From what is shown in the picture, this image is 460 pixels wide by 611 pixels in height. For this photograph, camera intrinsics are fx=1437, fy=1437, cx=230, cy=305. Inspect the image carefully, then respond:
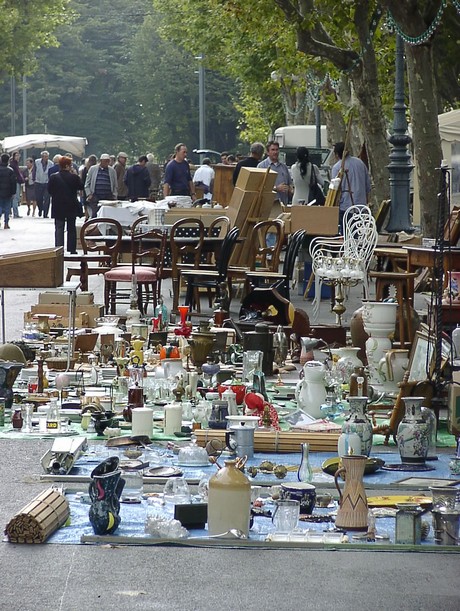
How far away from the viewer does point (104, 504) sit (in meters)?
7.05

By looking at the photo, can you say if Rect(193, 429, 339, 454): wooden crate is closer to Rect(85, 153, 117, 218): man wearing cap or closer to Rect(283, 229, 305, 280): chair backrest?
Rect(283, 229, 305, 280): chair backrest

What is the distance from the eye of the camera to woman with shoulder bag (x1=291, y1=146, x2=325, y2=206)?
832 inches

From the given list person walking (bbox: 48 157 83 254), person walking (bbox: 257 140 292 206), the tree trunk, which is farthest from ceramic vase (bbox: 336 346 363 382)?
person walking (bbox: 48 157 83 254)

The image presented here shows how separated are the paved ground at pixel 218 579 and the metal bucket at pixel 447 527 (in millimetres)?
201

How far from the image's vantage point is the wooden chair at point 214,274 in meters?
16.1

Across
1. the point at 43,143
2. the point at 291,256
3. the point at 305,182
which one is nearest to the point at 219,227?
the point at 305,182

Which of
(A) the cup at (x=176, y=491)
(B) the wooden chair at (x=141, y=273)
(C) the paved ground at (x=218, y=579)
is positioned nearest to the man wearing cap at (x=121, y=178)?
(B) the wooden chair at (x=141, y=273)

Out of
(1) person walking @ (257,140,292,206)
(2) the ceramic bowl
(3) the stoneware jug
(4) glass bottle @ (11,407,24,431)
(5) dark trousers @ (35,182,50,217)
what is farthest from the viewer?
(5) dark trousers @ (35,182,50,217)

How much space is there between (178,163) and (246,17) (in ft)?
9.93

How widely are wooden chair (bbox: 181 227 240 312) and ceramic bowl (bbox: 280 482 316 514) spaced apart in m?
8.50

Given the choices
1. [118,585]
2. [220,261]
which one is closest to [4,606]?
[118,585]

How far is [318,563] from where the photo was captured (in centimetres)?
669

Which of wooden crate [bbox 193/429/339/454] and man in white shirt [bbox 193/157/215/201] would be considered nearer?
wooden crate [bbox 193/429/339/454]

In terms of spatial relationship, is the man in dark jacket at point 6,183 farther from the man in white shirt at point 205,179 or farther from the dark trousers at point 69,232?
the dark trousers at point 69,232
